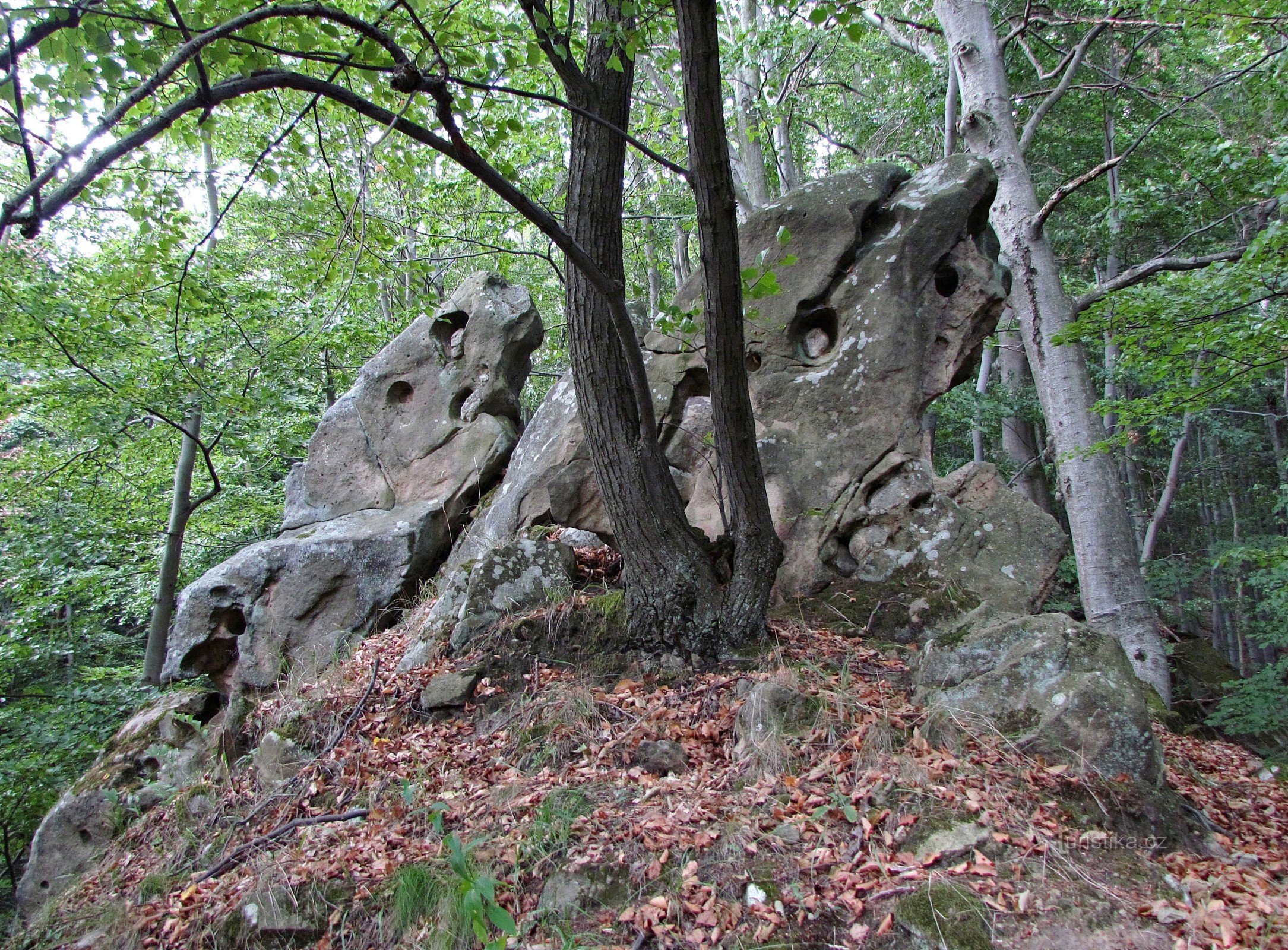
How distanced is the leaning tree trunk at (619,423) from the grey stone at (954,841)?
5.60 ft

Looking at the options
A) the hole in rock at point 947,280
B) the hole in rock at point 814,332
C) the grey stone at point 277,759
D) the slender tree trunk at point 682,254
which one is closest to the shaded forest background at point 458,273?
the slender tree trunk at point 682,254

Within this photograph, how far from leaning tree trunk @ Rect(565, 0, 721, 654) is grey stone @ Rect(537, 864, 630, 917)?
154cm

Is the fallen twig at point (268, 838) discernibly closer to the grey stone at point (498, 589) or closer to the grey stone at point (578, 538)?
the grey stone at point (498, 589)

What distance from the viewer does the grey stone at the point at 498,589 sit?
4785mm

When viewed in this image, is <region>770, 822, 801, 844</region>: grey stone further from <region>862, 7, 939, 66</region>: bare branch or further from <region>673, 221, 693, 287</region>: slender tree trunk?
<region>673, 221, 693, 287</region>: slender tree trunk

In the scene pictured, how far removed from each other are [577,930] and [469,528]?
444cm

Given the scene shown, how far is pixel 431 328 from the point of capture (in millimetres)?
7742

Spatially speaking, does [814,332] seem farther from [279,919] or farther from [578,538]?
[279,919]

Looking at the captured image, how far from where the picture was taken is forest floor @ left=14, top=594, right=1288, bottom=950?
2518 mm

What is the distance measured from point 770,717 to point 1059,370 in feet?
17.0

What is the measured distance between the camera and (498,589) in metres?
4.86

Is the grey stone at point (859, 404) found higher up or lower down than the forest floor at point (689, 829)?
higher up

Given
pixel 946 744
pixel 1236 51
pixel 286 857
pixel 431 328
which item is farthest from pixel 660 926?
pixel 1236 51

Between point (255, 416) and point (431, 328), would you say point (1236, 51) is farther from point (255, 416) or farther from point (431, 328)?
point (255, 416)
